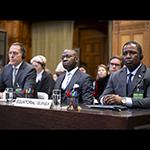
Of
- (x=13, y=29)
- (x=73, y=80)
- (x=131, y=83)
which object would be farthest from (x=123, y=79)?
(x=13, y=29)

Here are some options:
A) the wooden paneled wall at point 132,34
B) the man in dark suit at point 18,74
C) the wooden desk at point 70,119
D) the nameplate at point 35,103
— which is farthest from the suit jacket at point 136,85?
the wooden paneled wall at point 132,34

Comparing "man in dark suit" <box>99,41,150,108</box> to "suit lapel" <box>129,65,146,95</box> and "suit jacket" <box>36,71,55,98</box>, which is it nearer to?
"suit lapel" <box>129,65,146,95</box>

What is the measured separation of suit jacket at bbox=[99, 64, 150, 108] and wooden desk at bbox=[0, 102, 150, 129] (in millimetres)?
221

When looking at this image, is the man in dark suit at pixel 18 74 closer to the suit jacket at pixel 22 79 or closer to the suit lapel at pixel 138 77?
the suit jacket at pixel 22 79

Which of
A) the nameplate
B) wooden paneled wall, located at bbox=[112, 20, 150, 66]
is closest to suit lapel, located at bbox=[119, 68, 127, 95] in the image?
the nameplate

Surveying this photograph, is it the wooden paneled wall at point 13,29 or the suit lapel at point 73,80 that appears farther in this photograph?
the wooden paneled wall at point 13,29

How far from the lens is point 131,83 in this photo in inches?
116

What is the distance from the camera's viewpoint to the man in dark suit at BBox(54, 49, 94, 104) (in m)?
3.40

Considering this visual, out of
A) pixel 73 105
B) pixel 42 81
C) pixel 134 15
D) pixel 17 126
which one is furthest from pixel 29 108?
pixel 42 81

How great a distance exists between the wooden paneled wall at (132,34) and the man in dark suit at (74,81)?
10.7 ft

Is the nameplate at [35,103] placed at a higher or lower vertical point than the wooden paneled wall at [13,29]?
lower

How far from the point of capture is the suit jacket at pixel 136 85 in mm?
2701

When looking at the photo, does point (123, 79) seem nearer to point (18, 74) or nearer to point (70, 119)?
point (70, 119)
